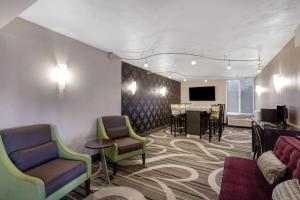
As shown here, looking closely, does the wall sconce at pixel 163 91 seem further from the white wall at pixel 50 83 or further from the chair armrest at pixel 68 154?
the chair armrest at pixel 68 154

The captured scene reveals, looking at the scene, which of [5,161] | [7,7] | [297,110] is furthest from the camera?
[297,110]

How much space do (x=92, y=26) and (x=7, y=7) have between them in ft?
3.86

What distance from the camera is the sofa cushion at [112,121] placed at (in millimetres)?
3654

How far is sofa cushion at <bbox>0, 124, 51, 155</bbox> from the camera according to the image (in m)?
2.02

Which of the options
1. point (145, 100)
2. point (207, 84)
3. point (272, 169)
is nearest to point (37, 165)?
point (272, 169)

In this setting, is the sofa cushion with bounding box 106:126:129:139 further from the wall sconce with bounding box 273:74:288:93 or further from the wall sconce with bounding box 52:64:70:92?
the wall sconce with bounding box 273:74:288:93

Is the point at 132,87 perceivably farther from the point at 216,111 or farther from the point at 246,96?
the point at 246,96

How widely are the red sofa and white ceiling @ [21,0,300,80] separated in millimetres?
1630

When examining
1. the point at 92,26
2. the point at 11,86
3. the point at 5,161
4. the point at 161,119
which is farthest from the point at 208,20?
the point at 161,119

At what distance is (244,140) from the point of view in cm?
557

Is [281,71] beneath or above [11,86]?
above

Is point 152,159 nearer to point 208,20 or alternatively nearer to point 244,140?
point 208,20

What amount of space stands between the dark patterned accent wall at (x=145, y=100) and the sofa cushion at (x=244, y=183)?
3174 mm

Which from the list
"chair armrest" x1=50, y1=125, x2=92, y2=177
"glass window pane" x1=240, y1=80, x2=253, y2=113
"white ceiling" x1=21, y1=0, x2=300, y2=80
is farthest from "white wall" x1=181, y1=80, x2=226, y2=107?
"chair armrest" x1=50, y1=125, x2=92, y2=177
